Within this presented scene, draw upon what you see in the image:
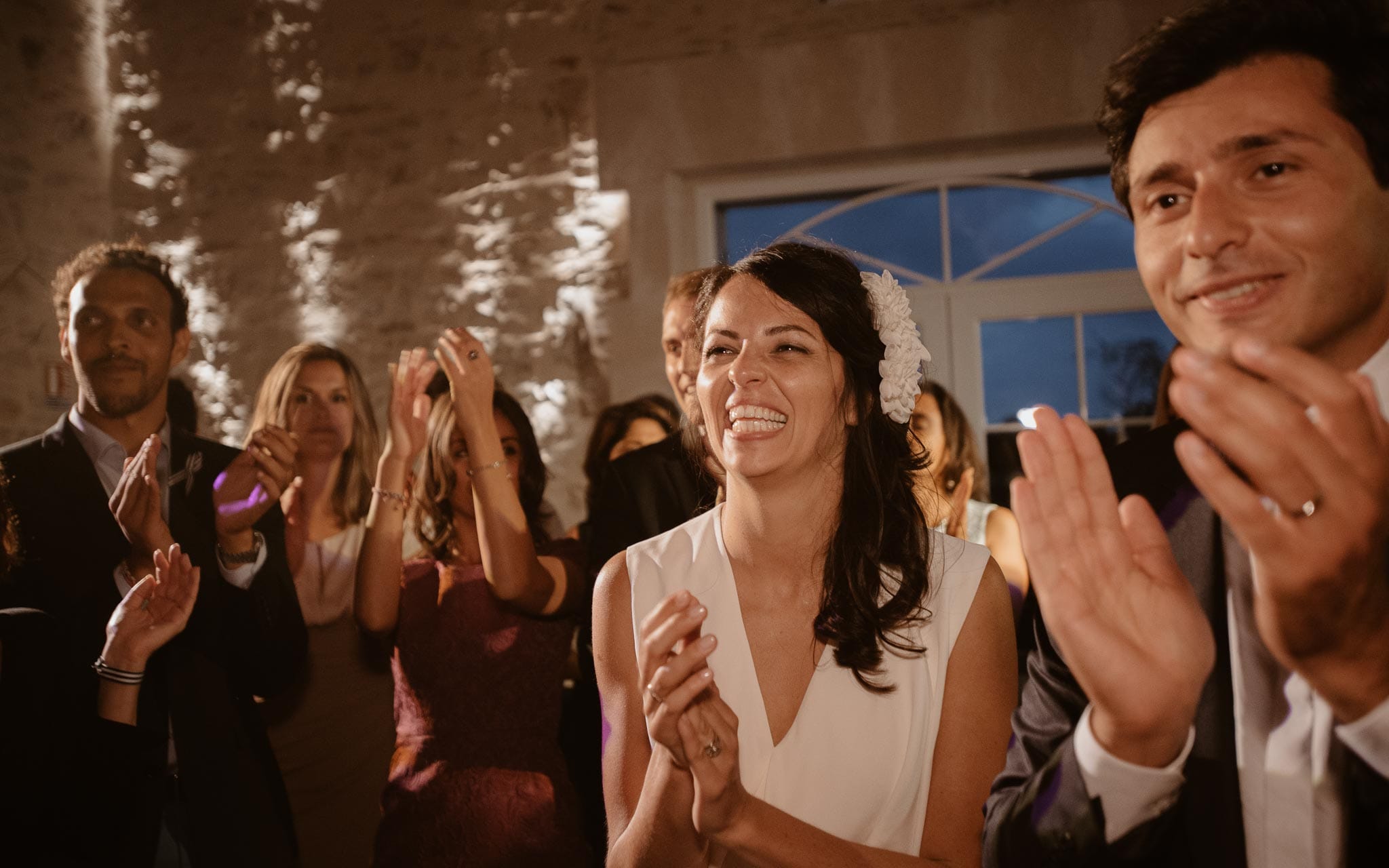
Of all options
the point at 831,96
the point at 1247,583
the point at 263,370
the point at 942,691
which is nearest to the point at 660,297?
the point at 831,96

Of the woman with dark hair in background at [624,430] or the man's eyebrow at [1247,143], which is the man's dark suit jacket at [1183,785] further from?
the woman with dark hair in background at [624,430]

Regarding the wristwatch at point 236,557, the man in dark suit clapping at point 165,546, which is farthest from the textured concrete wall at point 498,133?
the wristwatch at point 236,557

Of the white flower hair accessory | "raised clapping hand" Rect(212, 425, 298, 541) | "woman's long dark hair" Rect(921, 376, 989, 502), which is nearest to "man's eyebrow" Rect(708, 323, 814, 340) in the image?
the white flower hair accessory

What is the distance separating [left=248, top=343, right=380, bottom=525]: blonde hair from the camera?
2.86 meters

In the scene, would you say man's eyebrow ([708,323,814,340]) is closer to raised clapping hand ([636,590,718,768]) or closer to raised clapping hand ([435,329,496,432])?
raised clapping hand ([636,590,718,768])

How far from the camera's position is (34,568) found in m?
2.15

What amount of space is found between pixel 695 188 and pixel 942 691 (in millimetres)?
3329

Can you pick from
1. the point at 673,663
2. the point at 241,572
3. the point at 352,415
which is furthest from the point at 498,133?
the point at 673,663

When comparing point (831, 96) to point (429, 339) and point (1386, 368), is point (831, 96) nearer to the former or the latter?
point (429, 339)

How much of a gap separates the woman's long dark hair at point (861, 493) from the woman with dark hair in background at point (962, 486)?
106 cm

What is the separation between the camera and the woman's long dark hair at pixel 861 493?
166 centimetres

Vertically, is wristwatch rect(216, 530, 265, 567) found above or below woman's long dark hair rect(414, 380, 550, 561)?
below

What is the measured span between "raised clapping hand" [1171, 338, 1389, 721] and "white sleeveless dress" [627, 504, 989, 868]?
77cm

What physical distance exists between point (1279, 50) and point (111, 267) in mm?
2444
